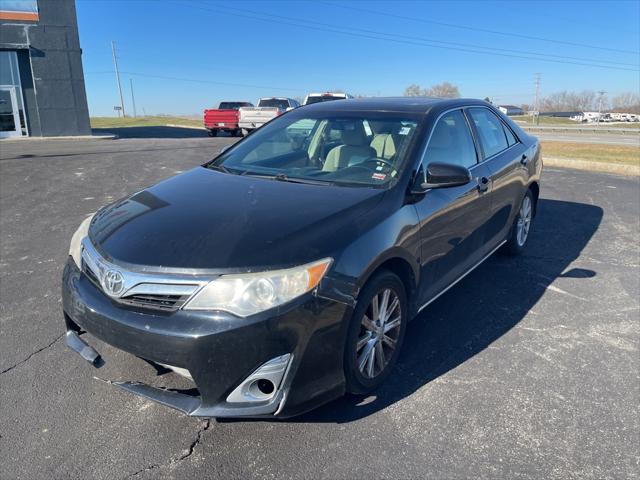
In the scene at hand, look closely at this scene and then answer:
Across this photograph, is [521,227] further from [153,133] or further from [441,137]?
[153,133]

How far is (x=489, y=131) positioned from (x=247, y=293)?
3343 mm

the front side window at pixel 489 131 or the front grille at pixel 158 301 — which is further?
the front side window at pixel 489 131

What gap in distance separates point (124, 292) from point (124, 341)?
0.77ft

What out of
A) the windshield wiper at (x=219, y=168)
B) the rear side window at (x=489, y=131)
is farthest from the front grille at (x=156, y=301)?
the rear side window at (x=489, y=131)

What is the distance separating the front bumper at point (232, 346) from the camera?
7.45ft

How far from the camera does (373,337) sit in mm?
2889

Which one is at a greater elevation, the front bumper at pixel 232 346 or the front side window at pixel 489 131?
the front side window at pixel 489 131

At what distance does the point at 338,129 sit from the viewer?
397 centimetres

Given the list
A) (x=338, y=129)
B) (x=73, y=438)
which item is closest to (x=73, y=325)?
(x=73, y=438)

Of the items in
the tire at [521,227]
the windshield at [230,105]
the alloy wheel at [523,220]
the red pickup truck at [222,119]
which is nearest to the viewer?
the tire at [521,227]

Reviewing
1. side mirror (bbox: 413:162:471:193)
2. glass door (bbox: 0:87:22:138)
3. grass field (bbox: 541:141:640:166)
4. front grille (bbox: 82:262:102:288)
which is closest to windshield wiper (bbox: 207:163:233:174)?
front grille (bbox: 82:262:102:288)

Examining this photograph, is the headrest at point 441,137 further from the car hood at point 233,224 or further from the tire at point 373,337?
the tire at point 373,337

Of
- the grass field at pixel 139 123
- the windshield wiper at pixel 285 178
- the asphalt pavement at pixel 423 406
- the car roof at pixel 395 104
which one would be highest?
the grass field at pixel 139 123

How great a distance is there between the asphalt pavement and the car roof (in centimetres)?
164
